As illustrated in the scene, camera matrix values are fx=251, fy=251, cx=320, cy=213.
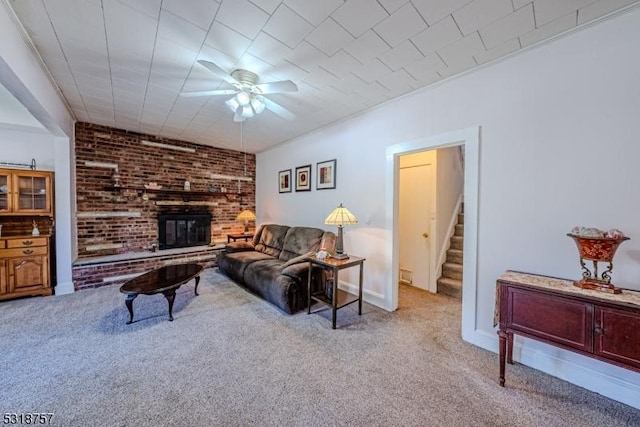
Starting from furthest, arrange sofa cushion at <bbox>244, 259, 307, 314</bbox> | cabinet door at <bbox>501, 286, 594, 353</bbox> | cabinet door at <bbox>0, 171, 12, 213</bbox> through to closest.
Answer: cabinet door at <bbox>0, 171, 12, 213</bbox>
sofa cushion at <bbox>244, 259, 307, 314</bbox>
cabinet door at <bbox>501, 286, 594, 353</bbox>

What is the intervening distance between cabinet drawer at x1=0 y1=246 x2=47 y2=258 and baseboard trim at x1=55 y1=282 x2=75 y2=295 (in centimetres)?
51

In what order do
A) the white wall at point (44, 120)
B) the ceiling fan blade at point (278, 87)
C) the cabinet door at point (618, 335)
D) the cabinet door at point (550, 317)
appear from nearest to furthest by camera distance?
the cabinet door at point (618, 335)
the cabinet door at point (550, 317)
the white wall at point (44, 120)
the ceiling fan blade at point (278, 87)

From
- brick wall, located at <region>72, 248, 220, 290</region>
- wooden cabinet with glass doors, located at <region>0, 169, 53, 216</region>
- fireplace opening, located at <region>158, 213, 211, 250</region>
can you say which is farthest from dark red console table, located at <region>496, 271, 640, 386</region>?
wooden cabinet with glass doors, located at <region>0, 169, 53, 216</region>

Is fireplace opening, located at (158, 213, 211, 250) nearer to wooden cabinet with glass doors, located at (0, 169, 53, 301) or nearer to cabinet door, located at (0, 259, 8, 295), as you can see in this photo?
wooden cabinet with glass doors, located at (0, 169, 53, 301)

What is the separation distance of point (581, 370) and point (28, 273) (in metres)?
6.15

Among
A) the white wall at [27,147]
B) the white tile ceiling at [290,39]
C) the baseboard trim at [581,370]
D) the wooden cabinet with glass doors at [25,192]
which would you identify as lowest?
the baseboard trim at [581,370]

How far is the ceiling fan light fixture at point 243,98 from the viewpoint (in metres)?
2.55

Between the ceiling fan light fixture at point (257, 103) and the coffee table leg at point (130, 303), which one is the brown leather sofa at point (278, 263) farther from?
the ceiling fan light fixture at point (257, 103)

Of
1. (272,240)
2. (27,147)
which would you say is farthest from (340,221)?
(27,147)

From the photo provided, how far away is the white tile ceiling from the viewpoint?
1678 mm

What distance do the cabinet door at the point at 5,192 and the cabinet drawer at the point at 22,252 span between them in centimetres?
57

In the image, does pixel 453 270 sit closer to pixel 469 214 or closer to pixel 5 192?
pixel 469 214

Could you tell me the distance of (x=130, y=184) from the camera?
4656 millimetres

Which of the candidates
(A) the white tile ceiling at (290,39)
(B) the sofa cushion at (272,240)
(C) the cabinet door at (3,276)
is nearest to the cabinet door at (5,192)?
(C) the cabinet door at (3,276)
